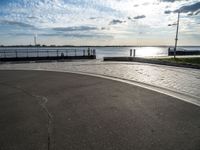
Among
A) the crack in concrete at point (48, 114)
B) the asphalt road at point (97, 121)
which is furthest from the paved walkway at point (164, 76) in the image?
the crack in concrete at point (48, 114)

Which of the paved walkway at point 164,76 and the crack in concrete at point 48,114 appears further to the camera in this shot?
the paved walkway at point 164,76

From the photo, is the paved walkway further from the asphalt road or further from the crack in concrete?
the crack in concrete

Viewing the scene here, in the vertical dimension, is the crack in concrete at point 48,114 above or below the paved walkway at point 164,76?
below

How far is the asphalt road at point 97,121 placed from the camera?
357 cm

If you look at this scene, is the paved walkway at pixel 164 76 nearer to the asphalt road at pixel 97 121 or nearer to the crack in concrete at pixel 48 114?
the asphalt road at pixel 97 121

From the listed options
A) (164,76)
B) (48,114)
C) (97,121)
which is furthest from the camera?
(164,76)

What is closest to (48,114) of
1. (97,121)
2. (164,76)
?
(97,121)

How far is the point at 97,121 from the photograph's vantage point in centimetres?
461

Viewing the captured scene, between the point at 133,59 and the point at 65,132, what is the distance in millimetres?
18698

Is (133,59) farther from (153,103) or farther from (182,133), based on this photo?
(182,133)

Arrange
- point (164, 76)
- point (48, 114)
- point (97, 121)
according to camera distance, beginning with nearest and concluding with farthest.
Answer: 1. point (97, 121)
2. point (48, 114)
3. point (164, 76)

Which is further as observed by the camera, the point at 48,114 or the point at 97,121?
the point at 48,114

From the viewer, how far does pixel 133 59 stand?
21922 millimetres

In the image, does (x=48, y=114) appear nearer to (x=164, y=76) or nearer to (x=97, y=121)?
(x=97, y=121)
